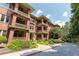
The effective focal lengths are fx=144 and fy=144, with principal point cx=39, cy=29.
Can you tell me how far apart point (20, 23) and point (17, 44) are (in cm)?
229

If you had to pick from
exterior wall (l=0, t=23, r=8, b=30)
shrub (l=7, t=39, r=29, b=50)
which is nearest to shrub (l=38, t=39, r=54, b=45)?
shrub (l=7, t=39, r=29, b=50)

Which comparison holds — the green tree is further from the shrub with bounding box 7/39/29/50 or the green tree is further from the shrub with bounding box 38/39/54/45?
the shrub with bounding box 7/39/29/50

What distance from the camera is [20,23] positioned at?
35.7 feet

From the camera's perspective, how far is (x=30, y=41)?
9.80 meters

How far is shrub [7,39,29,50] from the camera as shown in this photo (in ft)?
28.6

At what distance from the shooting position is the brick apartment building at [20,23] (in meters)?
9.44

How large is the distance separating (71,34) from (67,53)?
1251 mm

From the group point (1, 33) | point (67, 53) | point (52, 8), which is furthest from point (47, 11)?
point (1, 33)

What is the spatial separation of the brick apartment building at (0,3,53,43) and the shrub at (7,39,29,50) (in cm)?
37

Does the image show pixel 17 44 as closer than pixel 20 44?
Yes

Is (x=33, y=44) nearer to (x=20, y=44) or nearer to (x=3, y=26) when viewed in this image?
(x=20, y=44)

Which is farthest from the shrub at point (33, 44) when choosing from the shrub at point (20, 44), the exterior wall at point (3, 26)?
the exterior wall at point (3, 26)

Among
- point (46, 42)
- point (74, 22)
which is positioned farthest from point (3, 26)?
point (74, 22)

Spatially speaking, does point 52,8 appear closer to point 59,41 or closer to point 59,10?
point 59,10
